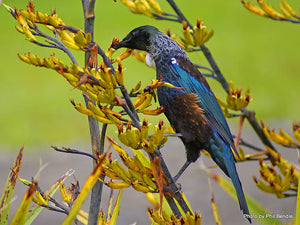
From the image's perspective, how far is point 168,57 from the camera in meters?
2.09

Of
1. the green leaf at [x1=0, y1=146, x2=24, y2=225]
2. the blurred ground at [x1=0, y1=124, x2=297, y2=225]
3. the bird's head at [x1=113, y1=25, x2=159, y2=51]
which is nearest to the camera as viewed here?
the green leaf at [x1=0, y1=146, x2=24, y2=225]

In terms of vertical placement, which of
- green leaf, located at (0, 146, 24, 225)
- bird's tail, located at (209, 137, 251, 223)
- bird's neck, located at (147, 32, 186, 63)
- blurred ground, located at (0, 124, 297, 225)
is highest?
bird's neck, located at (147, 32, 186, 63)

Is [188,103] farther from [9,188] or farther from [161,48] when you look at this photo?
[9,188]

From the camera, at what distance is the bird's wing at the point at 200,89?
2.05 metres

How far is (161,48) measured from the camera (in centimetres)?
207

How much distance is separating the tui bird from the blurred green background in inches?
121

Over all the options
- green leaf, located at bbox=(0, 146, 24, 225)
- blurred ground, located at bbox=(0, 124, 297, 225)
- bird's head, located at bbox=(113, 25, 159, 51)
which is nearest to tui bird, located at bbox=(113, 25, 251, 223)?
bird's head, located at bbox=(113, 25, 159, 51)

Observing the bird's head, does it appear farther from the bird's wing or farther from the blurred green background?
the blurred green background

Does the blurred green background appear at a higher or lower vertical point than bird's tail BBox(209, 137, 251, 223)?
lower

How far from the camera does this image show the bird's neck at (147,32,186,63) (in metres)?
2.02

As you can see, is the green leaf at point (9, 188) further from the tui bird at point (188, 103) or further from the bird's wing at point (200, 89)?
the bird's wing at point (200, 89)

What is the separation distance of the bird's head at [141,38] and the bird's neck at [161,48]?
0.02 meters

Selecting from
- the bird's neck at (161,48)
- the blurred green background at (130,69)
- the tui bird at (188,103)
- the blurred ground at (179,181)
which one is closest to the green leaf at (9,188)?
the tui bird at (188,103)

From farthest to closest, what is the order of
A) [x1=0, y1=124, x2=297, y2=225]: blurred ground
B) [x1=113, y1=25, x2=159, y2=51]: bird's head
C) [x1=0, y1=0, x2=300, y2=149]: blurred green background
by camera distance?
[x1=0, y1=0, x2=300, y2=149]: blurred green background → [x1=0, y1=124, x2=297, y2=225]: blurred ground → [x1=113, y1=25, x2=159, y2=51]: bird's head
